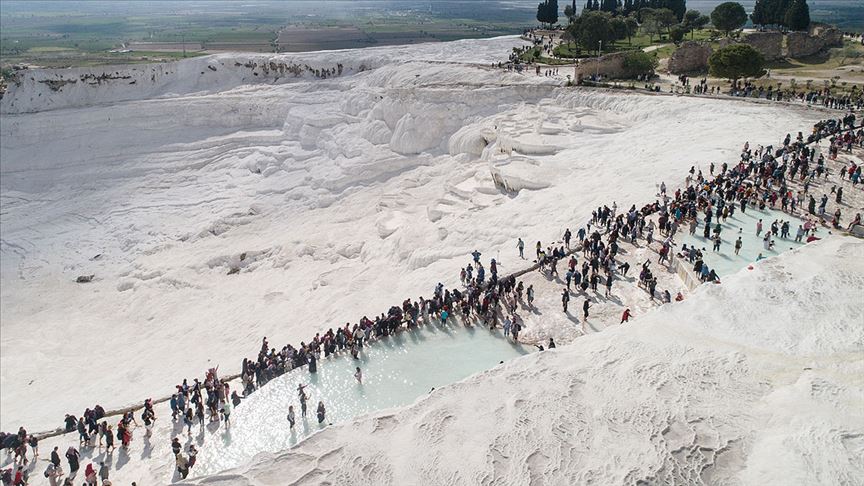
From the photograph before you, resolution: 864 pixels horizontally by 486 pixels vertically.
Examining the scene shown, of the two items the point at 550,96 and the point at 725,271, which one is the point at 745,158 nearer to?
the point at 725,271

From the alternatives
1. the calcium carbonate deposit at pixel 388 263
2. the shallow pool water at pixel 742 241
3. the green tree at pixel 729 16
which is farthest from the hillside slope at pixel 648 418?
the green tree at pixel 729 16

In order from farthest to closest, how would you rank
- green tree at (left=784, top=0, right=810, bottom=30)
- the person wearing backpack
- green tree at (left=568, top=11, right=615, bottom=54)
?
green tree at (left=784, top=0, right=810, bottom=30), green tree at (left=568, top=11, right=615, bottom=54), the person wearing backpack

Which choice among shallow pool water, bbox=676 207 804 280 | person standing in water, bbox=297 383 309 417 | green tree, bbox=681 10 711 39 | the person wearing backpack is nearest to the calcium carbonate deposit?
person standing in water, bbox=297 383 309 417

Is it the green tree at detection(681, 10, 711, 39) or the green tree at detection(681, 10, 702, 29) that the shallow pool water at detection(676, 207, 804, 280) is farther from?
the green tree at detection(681, 10, 702, 29)

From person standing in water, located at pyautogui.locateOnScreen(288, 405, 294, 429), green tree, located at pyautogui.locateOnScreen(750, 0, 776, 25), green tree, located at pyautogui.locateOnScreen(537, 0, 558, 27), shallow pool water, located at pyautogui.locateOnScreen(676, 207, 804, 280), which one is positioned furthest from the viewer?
green tree, located at pyautogui.locateOnScreen(537, 0, 558, 27)

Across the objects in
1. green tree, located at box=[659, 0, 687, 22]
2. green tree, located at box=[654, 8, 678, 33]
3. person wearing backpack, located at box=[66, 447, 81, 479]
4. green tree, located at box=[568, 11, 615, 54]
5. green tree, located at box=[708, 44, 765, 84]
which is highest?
green tree, located at box=[659, 0, 687, 22]

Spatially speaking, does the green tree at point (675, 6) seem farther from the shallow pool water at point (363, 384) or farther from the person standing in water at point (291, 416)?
the person standing in water at point (291, 416)

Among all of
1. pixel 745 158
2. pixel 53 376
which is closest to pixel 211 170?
pixel 53 376
